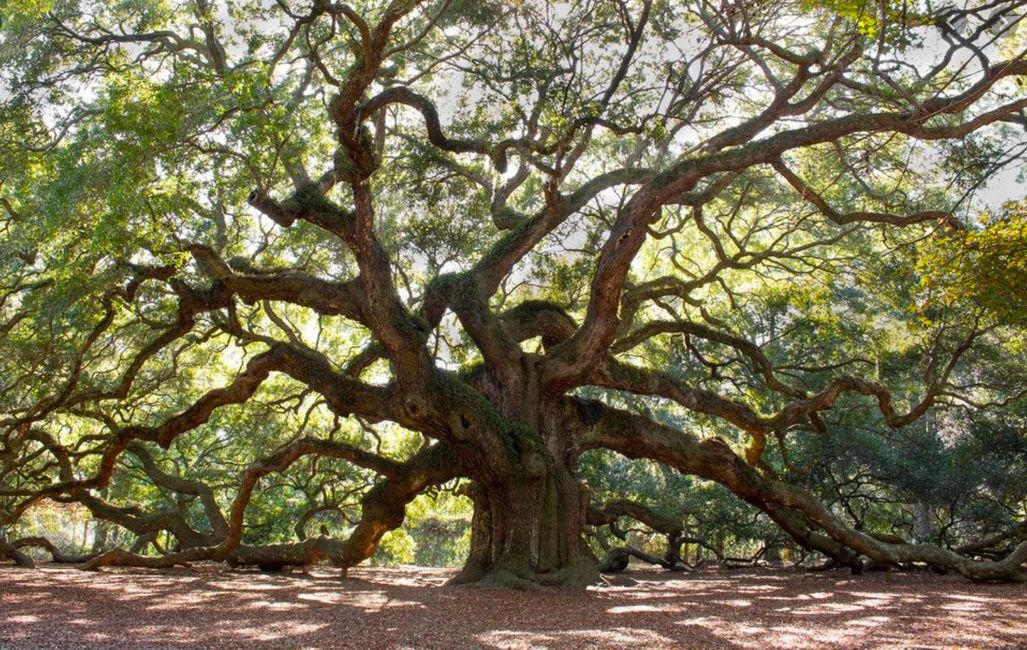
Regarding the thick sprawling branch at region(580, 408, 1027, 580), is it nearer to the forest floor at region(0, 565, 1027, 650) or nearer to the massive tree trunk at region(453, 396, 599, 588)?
the forest floor at region(0, 565, 1027, 650)

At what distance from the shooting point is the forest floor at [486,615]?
15.7ft

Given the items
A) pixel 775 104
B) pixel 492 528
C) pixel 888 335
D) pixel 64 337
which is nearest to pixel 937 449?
pixel 888 335

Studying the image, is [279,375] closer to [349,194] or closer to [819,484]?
[349,194]

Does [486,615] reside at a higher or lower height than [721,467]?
lower

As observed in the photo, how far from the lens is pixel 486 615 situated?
6133mm

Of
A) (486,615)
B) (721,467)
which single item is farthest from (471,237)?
(486,615)

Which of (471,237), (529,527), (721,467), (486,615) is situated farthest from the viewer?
(471,237)

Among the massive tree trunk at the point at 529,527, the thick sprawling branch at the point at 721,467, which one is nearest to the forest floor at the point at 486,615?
the massive tree trunk at the point at 529,527

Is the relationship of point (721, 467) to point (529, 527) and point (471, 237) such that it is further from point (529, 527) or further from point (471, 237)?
point (471, 237)

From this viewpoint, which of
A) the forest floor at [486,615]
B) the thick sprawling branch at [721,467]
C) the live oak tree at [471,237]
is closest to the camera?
the forest floor at [486,615]

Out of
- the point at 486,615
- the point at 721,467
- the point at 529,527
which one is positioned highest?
the point at 721,467

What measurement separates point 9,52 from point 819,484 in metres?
15.7

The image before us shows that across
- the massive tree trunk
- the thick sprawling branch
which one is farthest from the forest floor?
the thick sprawling branch

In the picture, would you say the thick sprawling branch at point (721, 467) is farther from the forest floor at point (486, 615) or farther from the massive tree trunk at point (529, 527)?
the massive tree trunk at point (529, 527)
